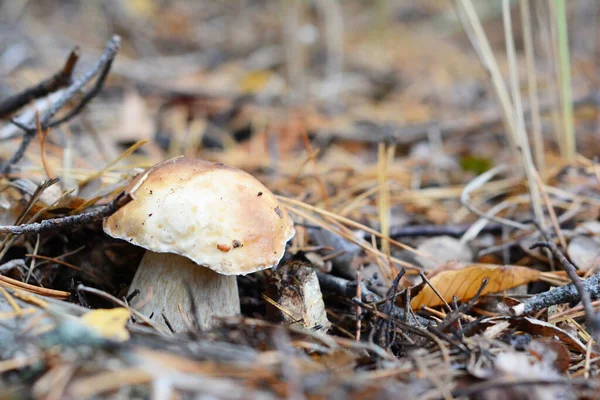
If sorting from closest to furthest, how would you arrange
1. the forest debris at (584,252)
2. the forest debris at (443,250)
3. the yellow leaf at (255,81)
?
the forest debris at (584,252), the forest debris at (443,250), the yellow leaf at (255,81)

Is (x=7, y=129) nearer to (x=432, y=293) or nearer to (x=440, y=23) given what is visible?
(x=432, y=293)

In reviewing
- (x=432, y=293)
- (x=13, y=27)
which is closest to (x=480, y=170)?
(x=432, y=293)

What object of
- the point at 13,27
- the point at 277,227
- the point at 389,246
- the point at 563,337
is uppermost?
the point at 13,27

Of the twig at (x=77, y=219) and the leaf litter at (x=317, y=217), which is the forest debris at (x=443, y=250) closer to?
the leaf litter at (x=317, y=217)

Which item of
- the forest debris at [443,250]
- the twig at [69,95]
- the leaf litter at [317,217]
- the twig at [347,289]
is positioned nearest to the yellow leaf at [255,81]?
the leaf litter at [317,217]

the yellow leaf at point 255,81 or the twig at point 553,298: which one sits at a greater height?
the yellow leaf at point 255,81

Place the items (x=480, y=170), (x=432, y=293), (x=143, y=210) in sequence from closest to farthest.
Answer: (x=143, y=210) < (x=432, y=293) < (x=480, y=170)

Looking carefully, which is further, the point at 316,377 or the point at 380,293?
the point at 380,293

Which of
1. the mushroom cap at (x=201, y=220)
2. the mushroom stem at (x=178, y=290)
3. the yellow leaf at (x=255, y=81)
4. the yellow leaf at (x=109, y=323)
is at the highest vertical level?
the yellow leaf at (x=255, y=81)

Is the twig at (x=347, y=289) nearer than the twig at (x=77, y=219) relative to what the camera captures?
No
